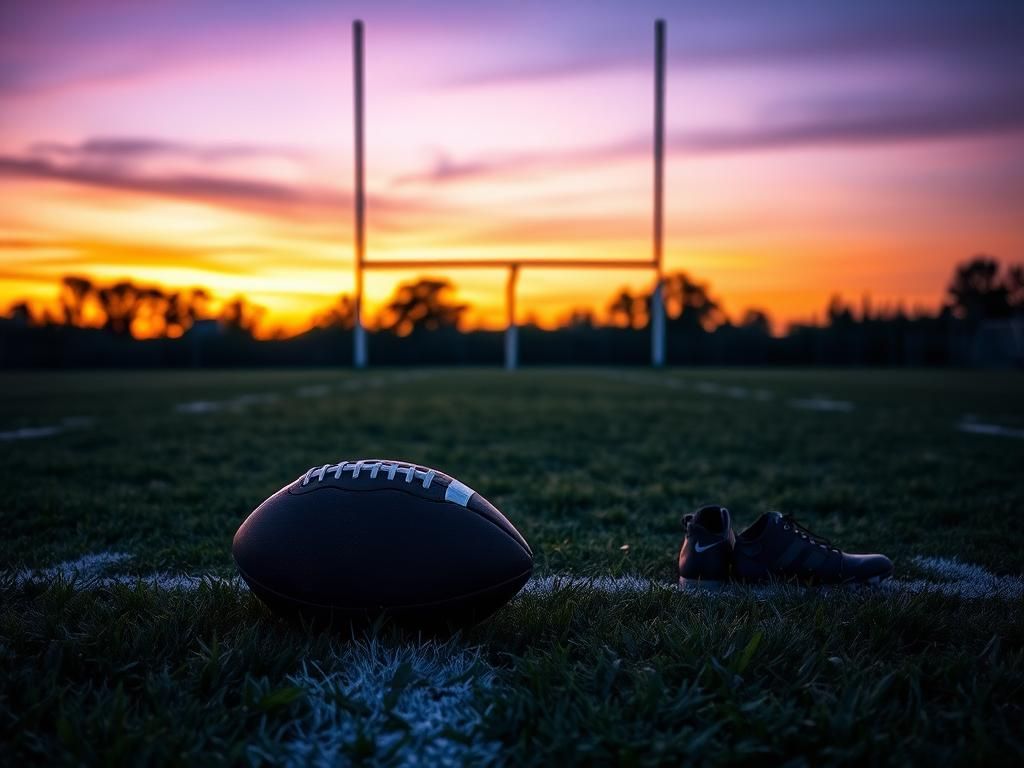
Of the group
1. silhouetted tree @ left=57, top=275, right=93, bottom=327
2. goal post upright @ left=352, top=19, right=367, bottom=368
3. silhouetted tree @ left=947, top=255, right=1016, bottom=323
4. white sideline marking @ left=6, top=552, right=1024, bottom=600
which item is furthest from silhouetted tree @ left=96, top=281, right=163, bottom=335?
silhouetted tree @ left=947, top=255, right=1016, bottom=323

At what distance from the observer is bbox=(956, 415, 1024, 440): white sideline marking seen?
4.79 metres

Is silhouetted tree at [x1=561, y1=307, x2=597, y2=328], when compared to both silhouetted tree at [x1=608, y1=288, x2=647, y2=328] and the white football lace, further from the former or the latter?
the white football lace

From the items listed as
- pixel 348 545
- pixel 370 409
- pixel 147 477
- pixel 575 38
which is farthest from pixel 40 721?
pixel 575 38

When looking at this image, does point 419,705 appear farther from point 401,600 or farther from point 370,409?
point 370,409

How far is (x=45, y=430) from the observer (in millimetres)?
4824

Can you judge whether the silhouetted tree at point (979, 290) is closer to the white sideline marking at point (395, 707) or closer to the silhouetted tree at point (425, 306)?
the silhouetted tree at point (425, 306)

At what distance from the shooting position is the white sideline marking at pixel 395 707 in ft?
2.90

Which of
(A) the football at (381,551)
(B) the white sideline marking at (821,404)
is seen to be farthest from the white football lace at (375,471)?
(B) the white sideline marking at (821,404)

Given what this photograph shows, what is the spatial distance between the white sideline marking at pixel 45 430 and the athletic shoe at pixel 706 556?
4.28 metres

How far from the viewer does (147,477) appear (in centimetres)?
308

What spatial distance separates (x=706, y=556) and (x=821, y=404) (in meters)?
6.64

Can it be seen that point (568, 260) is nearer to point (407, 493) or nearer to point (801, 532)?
point (801, 532)

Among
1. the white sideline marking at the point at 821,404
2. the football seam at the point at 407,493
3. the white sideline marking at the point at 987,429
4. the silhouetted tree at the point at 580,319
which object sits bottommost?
the white sideline marking at the point at 987,429

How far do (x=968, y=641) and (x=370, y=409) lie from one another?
5.56 m
